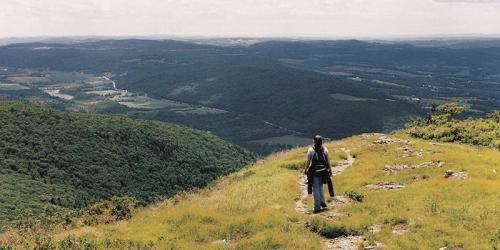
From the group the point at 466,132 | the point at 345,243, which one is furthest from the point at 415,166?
the point at 466,132

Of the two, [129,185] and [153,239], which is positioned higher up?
[153,239]

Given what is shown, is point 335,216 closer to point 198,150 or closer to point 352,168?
point 352,168

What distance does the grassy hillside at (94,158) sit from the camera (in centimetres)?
13800

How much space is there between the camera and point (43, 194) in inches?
4970

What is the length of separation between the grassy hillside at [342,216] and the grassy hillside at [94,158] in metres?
98.6

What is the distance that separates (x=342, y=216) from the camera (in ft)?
85.6

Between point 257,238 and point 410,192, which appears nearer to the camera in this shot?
point 257,238

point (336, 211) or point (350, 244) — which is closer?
point (350, 244)

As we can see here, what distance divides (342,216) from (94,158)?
146 m

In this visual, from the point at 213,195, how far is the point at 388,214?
1330 centimetres

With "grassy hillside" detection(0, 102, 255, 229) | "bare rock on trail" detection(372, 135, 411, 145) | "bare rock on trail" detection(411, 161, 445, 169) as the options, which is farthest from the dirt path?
"grassy hillside" detection(0, 102, 255, 229)

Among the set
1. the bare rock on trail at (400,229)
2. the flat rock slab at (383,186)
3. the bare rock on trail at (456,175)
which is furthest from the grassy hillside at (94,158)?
the bare rock on trail at (400,229)

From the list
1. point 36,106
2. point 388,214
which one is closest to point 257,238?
point 388,214

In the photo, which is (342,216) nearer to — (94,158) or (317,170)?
(317,170)
